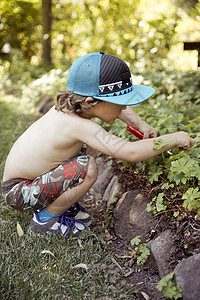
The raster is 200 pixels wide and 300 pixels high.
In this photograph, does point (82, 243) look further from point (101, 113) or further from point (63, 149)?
point (101, 113)

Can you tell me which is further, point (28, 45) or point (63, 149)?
point (28, 45)

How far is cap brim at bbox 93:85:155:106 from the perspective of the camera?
176 centimetres

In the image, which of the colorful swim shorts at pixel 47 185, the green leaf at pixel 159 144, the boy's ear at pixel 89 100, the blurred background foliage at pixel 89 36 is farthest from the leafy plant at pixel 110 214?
the blurred background foliage at pixel 89 36

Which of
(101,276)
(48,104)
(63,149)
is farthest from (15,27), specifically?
(101,276)

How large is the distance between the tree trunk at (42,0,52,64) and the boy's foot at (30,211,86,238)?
564cm

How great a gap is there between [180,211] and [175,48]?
4873mm

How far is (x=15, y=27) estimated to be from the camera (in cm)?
826

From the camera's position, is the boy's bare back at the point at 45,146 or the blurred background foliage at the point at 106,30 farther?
the blurred background foliage at the point at 106,30

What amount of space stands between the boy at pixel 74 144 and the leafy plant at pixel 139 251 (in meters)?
0.37

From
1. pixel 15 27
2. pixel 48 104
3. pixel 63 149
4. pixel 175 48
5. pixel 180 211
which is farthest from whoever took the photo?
pixel 15 27

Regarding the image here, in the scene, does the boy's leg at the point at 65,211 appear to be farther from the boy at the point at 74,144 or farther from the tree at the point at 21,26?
the tree at the point at 21,26

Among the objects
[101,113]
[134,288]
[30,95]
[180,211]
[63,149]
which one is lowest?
[30,95]

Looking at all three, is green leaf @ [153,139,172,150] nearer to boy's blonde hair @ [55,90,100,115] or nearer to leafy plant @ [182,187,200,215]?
leafy plant @ [182,187,200,215]

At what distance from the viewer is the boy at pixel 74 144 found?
1.78 m
